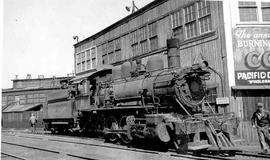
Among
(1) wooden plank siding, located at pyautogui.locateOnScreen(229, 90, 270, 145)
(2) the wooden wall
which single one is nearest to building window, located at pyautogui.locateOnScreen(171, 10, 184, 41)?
(1) wooden plank siding, located at pyautogui.locateOnScreen(229, 90, 270, 145)

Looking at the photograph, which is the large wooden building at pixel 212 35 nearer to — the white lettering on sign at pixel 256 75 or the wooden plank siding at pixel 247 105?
the wooden plank siding at pixel 247 105

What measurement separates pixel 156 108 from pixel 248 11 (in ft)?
20.4

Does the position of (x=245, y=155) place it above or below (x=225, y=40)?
below

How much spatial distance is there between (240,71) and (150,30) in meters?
6.38

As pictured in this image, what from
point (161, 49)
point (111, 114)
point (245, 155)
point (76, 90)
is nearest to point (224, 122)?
point (245, 155)

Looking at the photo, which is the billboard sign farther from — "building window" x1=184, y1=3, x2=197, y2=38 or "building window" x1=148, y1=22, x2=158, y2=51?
"building window" x1=148, y1=22, x2=158, y2=51

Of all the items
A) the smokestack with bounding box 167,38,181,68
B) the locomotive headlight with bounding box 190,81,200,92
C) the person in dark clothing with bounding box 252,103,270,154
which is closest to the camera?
the person in dark clothing with bounding box 252,103,270,154

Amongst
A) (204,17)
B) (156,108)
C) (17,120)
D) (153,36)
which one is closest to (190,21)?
(204,17)

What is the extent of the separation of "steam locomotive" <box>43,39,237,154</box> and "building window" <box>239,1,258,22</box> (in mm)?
3648

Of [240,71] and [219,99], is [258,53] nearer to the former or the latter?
[240,71]

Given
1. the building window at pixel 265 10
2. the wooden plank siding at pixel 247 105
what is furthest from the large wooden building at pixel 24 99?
the building window at pixel 265 10

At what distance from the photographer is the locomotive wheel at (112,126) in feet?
40.1

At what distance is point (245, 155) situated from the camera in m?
8.73

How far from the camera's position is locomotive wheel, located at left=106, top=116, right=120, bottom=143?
1222cm
